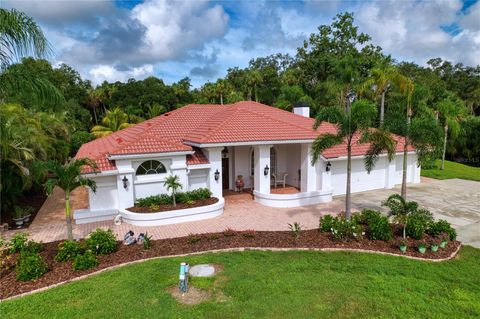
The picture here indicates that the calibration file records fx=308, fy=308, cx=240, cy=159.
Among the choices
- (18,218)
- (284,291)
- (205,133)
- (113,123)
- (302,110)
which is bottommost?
(284,291)

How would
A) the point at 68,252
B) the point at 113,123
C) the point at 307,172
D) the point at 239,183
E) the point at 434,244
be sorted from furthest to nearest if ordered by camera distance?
1. the point at 113,123
2. the point at 239,183
3. the point at 307,172
4. the point at 434,244
5. the point at 68,252

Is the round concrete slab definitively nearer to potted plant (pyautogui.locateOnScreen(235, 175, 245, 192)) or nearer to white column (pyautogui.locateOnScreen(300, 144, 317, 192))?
white column (pyautogui.locateOnScreen(300, 144, 317, 192))

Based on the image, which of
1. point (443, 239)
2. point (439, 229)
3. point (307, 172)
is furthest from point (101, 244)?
point (439, 229)

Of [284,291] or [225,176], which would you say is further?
[225,176]

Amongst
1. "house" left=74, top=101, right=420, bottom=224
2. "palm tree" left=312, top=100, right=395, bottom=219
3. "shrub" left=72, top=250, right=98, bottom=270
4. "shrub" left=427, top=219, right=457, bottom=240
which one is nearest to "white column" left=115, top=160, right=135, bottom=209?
"house" left=74, top=101, right=420, bottom=224

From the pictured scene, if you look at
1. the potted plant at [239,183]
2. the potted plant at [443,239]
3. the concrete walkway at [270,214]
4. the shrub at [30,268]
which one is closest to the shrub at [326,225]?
the concrete walkway at [270,214]

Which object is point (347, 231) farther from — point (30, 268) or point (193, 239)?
point (30, 268)

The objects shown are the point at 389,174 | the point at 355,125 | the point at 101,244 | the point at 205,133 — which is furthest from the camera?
the point at 389,174
